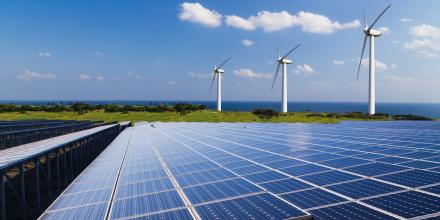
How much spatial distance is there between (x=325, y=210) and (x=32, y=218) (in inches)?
825

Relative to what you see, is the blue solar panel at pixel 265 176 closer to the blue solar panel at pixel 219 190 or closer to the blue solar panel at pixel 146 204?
the blue solar panel at pixel 219 190

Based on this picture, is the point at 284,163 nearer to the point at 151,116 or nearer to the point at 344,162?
the point at 344,162

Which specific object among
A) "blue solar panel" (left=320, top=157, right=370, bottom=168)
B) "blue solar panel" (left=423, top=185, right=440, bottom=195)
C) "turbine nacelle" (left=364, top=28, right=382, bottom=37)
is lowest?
"blue solar panel" (left=320, top=157, right=370, bottom=168)

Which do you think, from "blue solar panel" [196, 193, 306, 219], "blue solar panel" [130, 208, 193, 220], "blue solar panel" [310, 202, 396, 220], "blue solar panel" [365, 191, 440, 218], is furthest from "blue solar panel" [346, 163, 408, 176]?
"blue solar panel" [130, 208, 193, 220]

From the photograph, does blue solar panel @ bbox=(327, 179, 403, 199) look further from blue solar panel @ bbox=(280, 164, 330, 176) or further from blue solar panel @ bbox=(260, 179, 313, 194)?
blue solar panel @ bbox=(280, 164, 330, 176)

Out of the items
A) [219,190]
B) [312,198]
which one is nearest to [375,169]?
[312,198]

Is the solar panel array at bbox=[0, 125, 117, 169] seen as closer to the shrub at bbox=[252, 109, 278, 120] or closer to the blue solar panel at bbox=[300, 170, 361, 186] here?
the blue solar panel at bbox=[300, 170, 361, 186]

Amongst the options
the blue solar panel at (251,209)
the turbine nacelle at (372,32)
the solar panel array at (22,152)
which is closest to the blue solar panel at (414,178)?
the blue solar panel at (251,209)

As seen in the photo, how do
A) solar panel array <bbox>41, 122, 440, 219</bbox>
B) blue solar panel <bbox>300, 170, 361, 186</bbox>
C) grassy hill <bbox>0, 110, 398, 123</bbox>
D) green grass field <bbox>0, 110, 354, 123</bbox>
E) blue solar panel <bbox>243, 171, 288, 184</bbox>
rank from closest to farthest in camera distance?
solar panel array <bbox>41, 122, 440, 219</bbox> → blue solar panel <bbox>300, 170, 361, 186</bbox> → blue solar panel <bbox>243, 171, 288, 184</bbox> → grassy hill <bbox>0, 110, 398, 123</bbox> → green grass field <bbox>0, 110, 354, 123</bbox>

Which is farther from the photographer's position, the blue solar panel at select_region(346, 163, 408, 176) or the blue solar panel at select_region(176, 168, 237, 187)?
the blue solar panel at select_region(176, 168, 237, 187)

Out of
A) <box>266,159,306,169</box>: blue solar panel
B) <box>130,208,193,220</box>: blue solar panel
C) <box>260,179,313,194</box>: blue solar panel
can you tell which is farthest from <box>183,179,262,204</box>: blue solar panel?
<box>266,159,306,169</box>: blue solar panel

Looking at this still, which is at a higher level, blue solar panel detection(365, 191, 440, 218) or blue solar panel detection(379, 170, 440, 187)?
blue solar panel detection(379, 170, 440, 187)

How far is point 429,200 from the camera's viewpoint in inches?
392

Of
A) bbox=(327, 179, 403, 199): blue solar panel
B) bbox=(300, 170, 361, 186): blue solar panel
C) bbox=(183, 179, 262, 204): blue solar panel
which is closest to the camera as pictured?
bbox=(327, 179, 403, 199): blue solar panel
